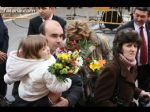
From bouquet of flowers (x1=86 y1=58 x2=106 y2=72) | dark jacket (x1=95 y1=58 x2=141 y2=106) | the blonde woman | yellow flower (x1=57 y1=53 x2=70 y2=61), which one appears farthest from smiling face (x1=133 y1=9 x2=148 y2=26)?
yellow flower (x1=57 y1=53 x2=70 y2=61)

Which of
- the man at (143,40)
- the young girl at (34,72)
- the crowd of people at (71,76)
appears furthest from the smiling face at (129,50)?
the man at (143,40)

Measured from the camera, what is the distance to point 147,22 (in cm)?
482

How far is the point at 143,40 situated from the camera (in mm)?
4672

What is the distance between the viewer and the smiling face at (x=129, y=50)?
3.08 m

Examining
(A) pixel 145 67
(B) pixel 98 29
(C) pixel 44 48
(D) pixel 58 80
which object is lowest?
(B) pixel 98 29

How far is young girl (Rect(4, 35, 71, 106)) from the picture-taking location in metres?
2.86

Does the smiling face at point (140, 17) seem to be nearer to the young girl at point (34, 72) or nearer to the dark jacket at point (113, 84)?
the dark jacket at point (113, 84)

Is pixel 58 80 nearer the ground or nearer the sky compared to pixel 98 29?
nearer the sky

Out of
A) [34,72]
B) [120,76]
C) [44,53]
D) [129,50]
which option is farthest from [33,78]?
[129,50]

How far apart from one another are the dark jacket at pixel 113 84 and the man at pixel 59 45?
244mm
